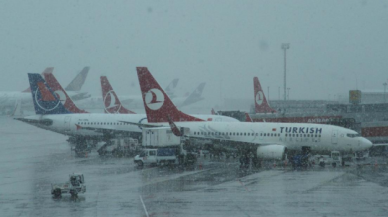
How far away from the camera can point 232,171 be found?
125 ft

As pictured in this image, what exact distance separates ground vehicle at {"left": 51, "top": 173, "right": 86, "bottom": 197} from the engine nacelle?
54.4 feet

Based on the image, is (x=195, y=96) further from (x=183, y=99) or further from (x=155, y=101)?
(x=155, y=101)

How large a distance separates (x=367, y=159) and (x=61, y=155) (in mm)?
28051

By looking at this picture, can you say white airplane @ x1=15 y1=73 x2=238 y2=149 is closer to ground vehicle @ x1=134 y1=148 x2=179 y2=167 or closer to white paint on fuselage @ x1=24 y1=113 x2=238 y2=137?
white paint on fuselage @ x1=24 y1=113 x2=238 y2=137

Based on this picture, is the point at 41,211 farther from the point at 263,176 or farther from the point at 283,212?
the point at 263,176

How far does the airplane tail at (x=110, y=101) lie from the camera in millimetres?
74938

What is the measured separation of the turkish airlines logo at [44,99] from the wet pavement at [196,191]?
13847mm

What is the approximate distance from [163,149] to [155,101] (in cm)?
558

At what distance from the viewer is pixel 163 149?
42406 millimetres

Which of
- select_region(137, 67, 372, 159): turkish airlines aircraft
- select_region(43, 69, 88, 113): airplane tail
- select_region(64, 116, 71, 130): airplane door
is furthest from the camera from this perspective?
select_region(43, 69, 88, 113): airplane tail

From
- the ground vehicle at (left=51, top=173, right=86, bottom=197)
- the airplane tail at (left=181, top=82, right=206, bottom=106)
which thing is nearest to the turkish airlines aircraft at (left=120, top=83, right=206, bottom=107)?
the airplane tail at (left=181, top=82, right=206, bottom=106)

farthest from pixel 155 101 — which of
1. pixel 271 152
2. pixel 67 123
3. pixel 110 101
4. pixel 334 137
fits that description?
pixel 110 101

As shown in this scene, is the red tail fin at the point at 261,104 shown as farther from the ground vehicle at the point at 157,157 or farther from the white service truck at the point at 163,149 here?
the ground vehicle at the point at 157,157

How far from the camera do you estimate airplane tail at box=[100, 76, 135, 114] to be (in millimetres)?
74938
